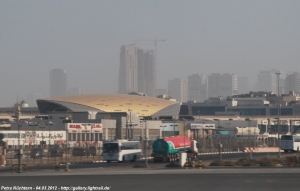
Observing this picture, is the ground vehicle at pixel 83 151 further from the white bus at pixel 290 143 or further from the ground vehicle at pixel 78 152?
the white bus at pixel 290 143

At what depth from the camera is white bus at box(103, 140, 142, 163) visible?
268 ft

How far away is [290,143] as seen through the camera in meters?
106

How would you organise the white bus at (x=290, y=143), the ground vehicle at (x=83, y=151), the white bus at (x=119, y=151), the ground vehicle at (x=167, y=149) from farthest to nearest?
the white bus at (x=290, y=143), the ground vehicle at (x=83, y=151), the white bus at (x=119, y=151), the ground vehicle at (x=167, y=149)

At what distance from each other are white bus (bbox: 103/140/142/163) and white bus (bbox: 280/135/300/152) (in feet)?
105

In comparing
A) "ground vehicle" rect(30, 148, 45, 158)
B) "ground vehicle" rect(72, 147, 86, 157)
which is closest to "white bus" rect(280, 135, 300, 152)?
"ground vehicle" rect(72, 147, 86, 157)

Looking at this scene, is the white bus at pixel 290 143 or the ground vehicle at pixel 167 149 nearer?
the ground vehicle at pixel 167 149

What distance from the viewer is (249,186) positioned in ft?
126

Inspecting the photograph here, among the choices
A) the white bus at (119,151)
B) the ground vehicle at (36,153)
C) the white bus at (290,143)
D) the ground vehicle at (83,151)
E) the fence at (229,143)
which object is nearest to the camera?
the white bus at (119,151)

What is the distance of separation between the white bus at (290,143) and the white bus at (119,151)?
32.0m

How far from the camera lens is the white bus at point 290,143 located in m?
106

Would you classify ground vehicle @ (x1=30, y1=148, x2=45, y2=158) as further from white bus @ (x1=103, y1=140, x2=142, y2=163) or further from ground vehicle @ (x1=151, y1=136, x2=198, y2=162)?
ground vehicle @ (x1=151, y1=136, x2=198, y2=162)

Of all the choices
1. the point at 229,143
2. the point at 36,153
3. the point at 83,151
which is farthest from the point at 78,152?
the point at 229,143

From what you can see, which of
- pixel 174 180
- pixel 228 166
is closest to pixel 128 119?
pixel 228 166

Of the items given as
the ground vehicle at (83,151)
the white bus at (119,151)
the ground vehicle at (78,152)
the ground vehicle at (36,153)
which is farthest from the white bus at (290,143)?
the ground vehicle at (36,153)
